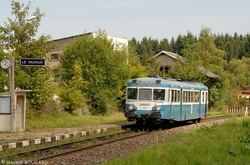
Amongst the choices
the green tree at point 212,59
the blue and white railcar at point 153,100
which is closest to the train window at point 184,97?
the blue and white railcar at point 153,100

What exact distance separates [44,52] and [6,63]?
5.97 meters

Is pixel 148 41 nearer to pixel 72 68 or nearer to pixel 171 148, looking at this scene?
pixel 72 68

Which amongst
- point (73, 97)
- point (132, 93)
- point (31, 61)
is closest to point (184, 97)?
point (132, 93)

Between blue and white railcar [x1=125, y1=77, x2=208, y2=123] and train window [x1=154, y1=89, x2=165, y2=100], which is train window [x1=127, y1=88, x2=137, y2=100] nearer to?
blue and white railcar [x1=125, y1=77, x2=208, y2=123]

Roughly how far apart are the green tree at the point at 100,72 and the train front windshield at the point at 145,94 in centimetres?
1081

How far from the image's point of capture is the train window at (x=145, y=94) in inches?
763

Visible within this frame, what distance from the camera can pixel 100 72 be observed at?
31.1m

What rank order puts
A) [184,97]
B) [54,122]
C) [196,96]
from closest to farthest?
[54,122] → [184,97] → [196,96]

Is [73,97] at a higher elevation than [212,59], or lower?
lower

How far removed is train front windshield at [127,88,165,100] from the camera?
1928 cm

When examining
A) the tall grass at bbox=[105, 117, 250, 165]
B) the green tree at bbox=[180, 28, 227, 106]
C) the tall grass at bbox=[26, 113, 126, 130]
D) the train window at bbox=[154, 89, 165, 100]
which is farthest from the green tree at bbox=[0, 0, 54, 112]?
the green tree at bbox=[180, 28, 227, 106]

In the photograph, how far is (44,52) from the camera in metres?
23.1

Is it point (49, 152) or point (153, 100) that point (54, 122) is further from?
point (49, 152)

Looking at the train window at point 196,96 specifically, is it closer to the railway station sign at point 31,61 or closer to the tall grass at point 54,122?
the tall grass at point 54,122
